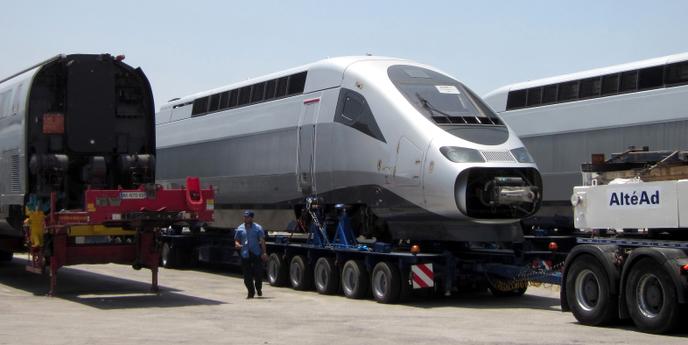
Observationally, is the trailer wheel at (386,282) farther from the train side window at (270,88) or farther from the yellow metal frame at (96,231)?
the train side window at (270,88)

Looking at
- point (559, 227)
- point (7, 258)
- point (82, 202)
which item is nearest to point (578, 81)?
point (559, 227)

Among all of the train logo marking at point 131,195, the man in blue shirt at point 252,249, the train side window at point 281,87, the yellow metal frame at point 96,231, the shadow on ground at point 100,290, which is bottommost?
the shadow on ground at point 100,290

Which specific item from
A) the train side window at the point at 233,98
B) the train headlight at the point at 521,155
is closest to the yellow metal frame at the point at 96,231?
the train side window at the point at 233,98

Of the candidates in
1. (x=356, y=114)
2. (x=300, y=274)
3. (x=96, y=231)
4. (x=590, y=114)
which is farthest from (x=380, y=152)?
(x=590, y=114)

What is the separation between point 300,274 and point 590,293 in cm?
744

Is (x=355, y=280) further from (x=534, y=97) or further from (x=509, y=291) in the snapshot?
(x=534, y=97)

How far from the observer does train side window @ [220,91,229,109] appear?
2355 cm

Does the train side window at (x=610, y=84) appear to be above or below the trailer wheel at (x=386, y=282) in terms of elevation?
above

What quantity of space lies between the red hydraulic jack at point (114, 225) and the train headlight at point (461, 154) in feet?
13.9

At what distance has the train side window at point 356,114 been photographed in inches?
699

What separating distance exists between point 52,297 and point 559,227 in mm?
10985

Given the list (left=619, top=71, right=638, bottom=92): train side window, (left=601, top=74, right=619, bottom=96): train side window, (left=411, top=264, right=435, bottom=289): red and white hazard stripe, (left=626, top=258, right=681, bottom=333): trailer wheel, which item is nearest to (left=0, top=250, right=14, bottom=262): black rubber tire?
(left=411, top=264, right=435, bottom=289): red and white hazard stripe

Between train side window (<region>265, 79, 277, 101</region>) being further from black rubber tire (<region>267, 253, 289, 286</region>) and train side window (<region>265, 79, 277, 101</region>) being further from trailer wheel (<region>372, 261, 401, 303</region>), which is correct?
trailer wheel (<region>372, 261, 401, 303</region>)

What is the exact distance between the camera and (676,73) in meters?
19.3
